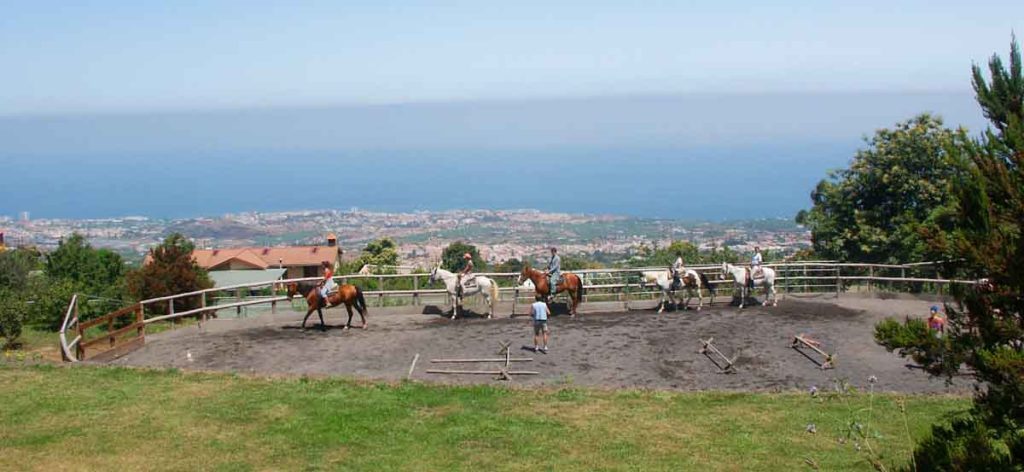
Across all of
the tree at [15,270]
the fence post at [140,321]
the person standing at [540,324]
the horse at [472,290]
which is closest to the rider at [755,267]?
the person standing at [540,324]

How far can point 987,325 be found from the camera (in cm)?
735

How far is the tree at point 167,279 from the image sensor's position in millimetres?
29688

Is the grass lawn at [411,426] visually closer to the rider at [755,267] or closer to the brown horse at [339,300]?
the brown horse at [339,300]

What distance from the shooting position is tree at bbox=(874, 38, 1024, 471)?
22.5 ft

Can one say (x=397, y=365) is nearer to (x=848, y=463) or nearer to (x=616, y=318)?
(x=616, y=318)

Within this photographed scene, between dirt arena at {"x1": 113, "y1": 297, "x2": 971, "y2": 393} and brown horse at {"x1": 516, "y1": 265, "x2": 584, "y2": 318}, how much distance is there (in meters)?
0.56

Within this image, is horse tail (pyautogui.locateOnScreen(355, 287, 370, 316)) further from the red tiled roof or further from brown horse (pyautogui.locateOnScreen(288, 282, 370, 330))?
the red tiled roof

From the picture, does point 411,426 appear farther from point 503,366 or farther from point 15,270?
point 15,270

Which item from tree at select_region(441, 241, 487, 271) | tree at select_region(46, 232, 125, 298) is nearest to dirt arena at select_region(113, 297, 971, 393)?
tree at select_region(46, 232, 125, 298)

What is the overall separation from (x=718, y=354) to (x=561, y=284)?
19.2ft

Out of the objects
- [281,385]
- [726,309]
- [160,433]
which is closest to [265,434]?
[160,433]

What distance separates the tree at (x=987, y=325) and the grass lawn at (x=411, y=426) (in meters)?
5.59

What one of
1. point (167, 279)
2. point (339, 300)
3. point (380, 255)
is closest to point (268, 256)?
point (380, 255)

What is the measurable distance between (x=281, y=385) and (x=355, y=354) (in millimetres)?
3218
